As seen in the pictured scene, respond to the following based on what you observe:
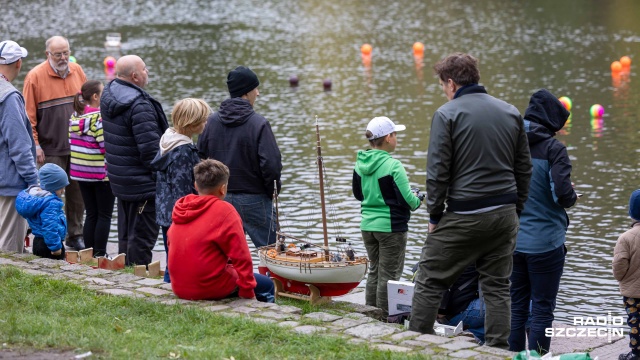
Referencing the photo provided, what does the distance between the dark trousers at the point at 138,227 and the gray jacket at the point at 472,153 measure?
3412 millimetres

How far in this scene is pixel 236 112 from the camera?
793 centimetres

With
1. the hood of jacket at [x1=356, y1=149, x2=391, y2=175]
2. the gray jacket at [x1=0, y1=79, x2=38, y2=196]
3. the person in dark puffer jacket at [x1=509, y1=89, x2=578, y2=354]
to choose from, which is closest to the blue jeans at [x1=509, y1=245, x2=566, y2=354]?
the person in dark puffer jacket at [x1=509, y1=89, x2=578, y2=354]

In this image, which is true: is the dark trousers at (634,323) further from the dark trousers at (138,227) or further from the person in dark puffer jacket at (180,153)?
the dark trousers at (138,227)

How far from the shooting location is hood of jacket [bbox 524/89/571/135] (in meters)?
6.91

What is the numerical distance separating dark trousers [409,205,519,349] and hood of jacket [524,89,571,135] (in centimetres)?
88

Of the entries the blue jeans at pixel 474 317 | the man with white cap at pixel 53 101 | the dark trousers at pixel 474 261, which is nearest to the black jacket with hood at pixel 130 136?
the man with white cap at pixel 53 101

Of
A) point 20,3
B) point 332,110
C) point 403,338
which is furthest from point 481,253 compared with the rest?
point 20,3

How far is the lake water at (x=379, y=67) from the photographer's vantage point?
1254 cm

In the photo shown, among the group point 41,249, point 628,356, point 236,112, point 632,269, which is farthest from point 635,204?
point 41,249

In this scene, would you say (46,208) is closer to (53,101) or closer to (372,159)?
(53,101)

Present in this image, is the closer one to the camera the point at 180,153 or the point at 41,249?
the point at 180,153

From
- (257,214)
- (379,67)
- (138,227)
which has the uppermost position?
(379,67)

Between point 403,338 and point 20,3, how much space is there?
3887cm

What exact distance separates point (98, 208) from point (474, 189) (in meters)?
4.55
